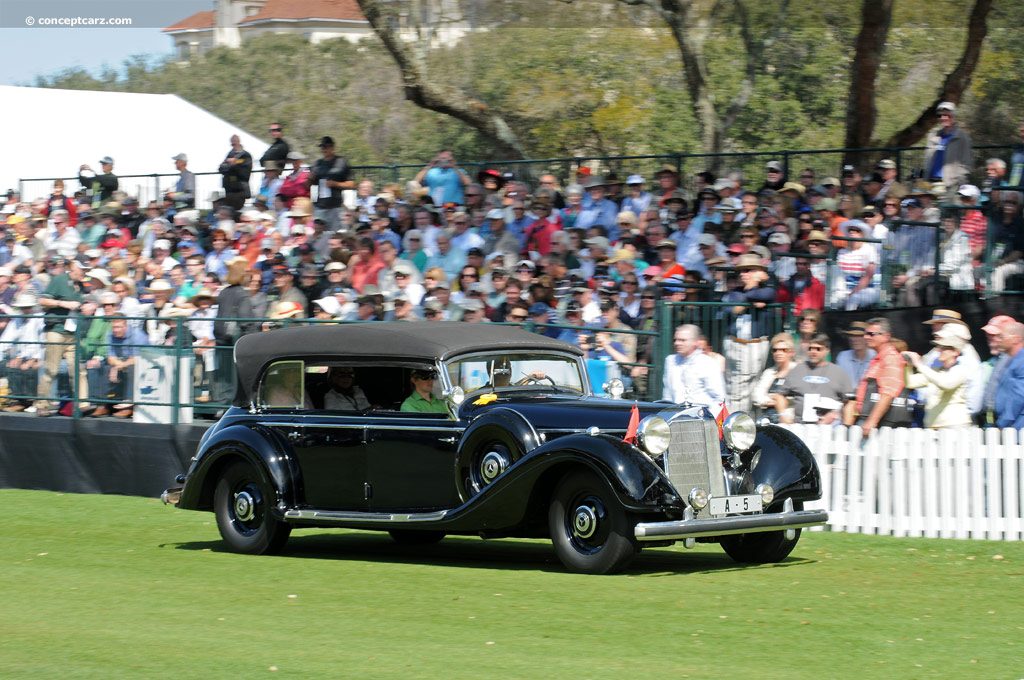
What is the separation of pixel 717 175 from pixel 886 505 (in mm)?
8175

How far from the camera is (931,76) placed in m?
40.0

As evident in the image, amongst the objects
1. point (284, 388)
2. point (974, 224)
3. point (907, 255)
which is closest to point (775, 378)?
point (907, 255)

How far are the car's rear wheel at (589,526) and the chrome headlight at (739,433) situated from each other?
1.18m

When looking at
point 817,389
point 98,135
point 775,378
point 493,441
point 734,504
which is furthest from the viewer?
point 98,135

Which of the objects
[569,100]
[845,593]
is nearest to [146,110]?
[569,100]

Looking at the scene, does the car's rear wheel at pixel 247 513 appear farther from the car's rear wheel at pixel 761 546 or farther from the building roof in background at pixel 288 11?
the building roof in background at pixel 288 11

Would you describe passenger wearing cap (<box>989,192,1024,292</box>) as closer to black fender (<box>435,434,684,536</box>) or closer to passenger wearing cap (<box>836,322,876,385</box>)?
passenger wearing cap (<box>836,322,876,385</box>)

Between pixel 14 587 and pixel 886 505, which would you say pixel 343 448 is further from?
pixel 886 505

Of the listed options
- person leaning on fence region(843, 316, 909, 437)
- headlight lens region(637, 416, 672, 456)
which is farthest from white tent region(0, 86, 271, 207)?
headlight lens region(637, 416, 672, 456)

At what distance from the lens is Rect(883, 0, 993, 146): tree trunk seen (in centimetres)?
2034

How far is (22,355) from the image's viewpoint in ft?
50.3

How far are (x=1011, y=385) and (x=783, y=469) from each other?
2.88 m

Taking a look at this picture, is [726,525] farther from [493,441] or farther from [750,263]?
[750,263]

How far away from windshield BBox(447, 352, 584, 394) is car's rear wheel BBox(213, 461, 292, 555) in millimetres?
1733
